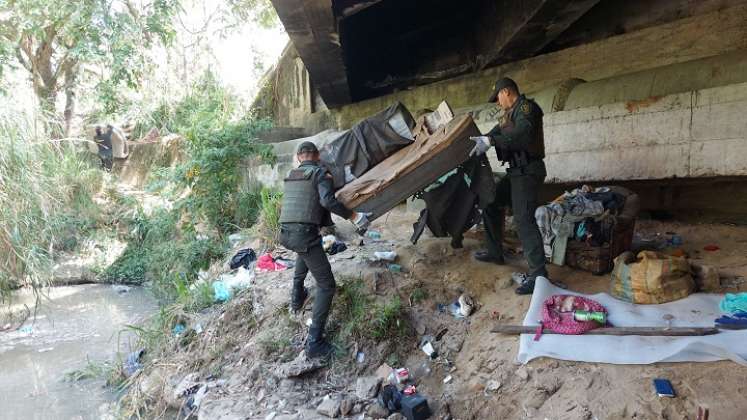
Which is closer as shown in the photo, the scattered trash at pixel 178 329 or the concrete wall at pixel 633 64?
the concrete wall at pixel 633 64

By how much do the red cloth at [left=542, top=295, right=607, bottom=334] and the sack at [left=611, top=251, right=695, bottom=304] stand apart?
0.88 ft

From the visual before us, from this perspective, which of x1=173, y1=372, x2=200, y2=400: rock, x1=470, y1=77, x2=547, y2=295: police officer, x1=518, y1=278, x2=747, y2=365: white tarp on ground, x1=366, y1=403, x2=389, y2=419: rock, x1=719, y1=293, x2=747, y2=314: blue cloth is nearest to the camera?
x1=518, y1=278, x2=747, y2=365: white tarp on ground

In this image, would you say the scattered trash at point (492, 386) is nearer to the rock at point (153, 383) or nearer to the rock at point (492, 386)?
the rock at point (492, 386)

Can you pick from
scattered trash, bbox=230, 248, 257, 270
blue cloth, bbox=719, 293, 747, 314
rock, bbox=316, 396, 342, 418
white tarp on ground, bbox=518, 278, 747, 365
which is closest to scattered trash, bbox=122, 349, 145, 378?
scattered trash, bbox=230, 248, 257, 270

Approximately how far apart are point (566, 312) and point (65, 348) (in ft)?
19.6

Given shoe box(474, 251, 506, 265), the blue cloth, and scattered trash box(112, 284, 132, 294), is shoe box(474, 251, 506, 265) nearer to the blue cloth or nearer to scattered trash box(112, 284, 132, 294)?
the blue cloth

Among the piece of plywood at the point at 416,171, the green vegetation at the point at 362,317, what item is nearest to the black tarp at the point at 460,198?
the piece of plywood at the point at 416,171

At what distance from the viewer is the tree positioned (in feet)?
23.9

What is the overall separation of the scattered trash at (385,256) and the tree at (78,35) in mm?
5625

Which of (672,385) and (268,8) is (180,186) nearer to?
(268,8)

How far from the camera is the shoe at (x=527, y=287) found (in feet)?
10.9

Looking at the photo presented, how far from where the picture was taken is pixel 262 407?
3129 millimetres

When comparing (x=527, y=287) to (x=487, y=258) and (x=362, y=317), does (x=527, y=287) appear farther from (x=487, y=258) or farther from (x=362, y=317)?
(x=362, y=317)

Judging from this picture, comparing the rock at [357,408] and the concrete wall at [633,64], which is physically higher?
the concrete wall at [633,64]
